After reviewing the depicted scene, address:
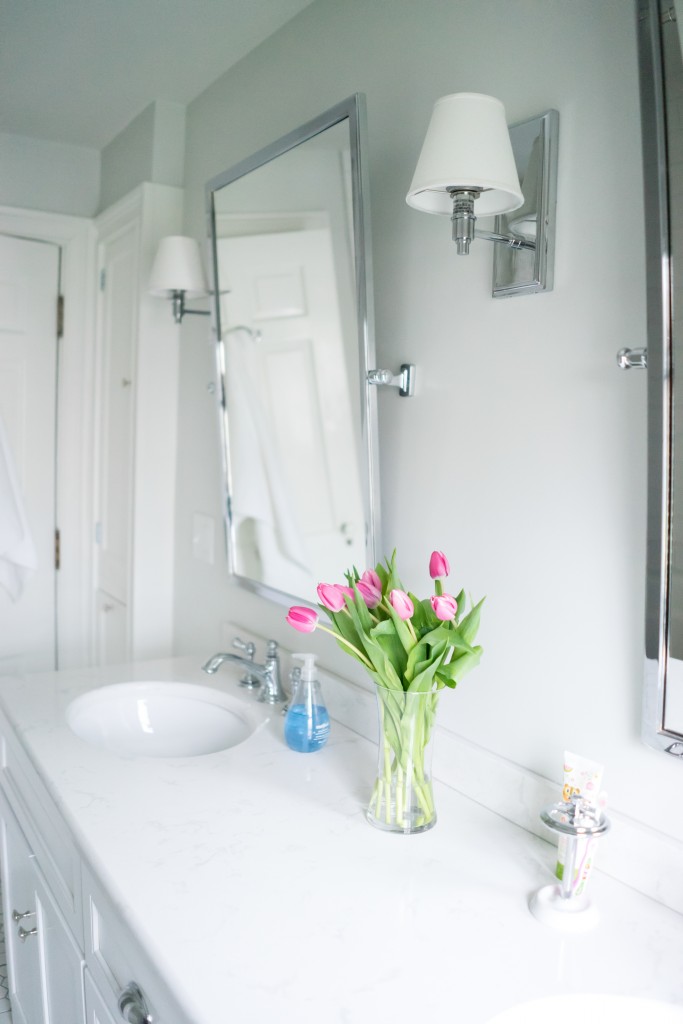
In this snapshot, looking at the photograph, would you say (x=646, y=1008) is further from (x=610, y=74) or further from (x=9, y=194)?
(x=9, y=194)

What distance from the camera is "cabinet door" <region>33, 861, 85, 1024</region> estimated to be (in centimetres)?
128

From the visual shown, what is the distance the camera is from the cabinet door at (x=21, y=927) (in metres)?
1.54

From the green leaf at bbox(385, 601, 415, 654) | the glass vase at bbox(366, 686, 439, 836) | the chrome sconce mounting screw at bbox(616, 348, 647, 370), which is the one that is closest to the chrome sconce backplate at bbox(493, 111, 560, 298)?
the chrome sconce mounting screw at bbox(616, 348, 647, 370)

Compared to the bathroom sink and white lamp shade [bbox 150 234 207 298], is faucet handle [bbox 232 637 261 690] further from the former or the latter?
the bathroom sink

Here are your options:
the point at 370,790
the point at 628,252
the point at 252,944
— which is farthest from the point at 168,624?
the point at 628,252

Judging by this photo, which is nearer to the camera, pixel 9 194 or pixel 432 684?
pixel 432 684

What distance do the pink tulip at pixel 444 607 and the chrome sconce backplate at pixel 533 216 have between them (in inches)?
18.2

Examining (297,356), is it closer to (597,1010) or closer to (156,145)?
(156,145)

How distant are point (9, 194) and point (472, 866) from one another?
241 centimetres

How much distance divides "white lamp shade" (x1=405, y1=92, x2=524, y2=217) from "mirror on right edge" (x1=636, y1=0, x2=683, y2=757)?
0.20 m

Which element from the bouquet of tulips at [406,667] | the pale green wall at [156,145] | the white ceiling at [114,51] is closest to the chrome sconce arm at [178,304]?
the pale green wall at [156,145]

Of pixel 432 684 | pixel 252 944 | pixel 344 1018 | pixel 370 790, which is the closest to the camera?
pixel 344 1018

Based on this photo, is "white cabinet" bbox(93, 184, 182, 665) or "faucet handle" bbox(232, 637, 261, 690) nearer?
"faucet handle" bbox(232, 637, 261, 690)

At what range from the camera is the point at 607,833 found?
102cm
